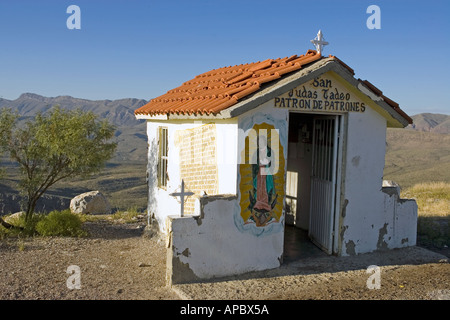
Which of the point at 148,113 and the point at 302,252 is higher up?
the point at 148,113

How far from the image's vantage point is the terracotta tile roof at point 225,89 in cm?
705

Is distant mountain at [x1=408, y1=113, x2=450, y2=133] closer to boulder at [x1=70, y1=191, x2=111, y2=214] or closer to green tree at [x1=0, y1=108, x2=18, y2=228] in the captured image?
boulder at [x1=70, y1=191, x2=111, y2=214]

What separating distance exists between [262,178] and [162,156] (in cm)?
332

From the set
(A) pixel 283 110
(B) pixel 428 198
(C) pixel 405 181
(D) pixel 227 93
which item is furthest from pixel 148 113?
(C) pixel 405 181

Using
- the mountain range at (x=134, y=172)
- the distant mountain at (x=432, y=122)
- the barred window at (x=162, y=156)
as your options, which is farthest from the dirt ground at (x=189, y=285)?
the distant mountain at (x=432, y=122)

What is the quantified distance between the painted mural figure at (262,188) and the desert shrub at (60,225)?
4819mm

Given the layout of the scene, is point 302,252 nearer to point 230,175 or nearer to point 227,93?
point 230,175

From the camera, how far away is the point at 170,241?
21.2 ft

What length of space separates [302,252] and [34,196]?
21.4 ft

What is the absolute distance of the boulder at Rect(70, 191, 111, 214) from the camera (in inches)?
551

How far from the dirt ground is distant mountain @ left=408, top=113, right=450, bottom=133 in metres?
123

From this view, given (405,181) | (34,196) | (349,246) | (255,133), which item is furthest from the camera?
(405,181)

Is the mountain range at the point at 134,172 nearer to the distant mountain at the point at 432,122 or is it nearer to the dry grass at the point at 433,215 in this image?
the dry grass at the point at 433,215

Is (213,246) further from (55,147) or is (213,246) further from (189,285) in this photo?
(55,147)
